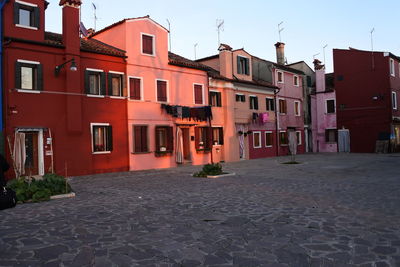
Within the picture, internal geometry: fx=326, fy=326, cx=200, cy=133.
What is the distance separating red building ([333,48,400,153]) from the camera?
31.7 metres

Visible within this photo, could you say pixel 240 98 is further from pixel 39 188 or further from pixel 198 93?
pixel 39 188

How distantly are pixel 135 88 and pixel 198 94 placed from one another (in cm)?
553

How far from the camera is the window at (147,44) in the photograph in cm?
2091

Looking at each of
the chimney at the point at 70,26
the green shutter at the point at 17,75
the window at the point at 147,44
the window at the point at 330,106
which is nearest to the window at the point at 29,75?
the green shutter at the point at 17,75

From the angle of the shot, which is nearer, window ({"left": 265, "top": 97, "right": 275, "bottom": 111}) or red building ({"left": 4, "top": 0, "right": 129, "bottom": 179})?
red building ({"left": 4, "top": 0, "right": 129, "bottom": 179})

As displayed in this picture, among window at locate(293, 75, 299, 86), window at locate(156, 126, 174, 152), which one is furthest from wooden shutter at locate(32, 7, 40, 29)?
window at locate(293, 75, 299, 86)

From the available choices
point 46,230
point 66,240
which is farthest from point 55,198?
point 66,240

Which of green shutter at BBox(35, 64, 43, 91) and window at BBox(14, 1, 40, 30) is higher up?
window at BBox(14, 1, 40, 30)

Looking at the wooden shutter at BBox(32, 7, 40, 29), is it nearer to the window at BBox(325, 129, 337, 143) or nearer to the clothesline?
the clothesline

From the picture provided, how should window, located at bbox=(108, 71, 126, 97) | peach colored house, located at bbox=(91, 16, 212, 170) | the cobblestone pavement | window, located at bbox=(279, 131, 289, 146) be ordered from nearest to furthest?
the cobblestone pavement < window, located at bbox=(108, 71, 126, 97) < peach colored house, located at bbox=(91, 16, 212, 170) < window, located at bbox=(279, 131, 289, 146)

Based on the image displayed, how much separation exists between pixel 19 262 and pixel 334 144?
116ft

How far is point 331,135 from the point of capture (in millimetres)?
35969

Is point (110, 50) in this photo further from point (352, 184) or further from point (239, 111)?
point (352, 184)

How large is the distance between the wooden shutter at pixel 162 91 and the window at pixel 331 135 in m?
22.0
